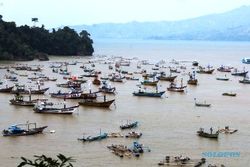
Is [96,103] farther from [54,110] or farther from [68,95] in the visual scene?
[68,95]

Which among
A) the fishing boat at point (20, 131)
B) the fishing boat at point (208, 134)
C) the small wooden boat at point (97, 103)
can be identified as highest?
the small wooden boat at point (97, 103)

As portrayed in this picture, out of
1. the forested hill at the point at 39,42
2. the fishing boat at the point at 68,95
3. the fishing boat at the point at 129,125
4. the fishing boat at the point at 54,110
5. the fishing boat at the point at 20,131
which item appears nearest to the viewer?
the fishing boat at the point at 20,131

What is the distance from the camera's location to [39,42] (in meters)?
121

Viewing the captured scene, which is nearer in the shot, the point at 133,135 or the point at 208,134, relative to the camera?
the point at 133,135

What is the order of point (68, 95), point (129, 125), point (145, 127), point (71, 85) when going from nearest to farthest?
point (129, 125)
point (145, 127)
point (68, 95)
point (71, 85)

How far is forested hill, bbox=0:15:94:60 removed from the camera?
106m

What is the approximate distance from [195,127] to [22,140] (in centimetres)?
1249

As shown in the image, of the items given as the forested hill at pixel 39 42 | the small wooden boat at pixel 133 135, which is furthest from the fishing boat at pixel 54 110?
the forested hill at pixel 39 42

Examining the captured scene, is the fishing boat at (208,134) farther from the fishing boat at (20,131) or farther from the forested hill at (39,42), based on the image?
the forested hill at (39,42)

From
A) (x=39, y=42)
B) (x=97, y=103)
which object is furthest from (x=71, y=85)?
(x=39, y=42)

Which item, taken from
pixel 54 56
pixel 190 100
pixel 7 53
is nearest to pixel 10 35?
pixel 7 53

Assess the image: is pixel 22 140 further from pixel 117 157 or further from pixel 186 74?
pixel 186 74

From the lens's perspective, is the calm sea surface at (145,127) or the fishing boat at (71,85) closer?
the calm sea surface at (145,127)

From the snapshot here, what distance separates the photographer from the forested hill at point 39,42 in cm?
10569
